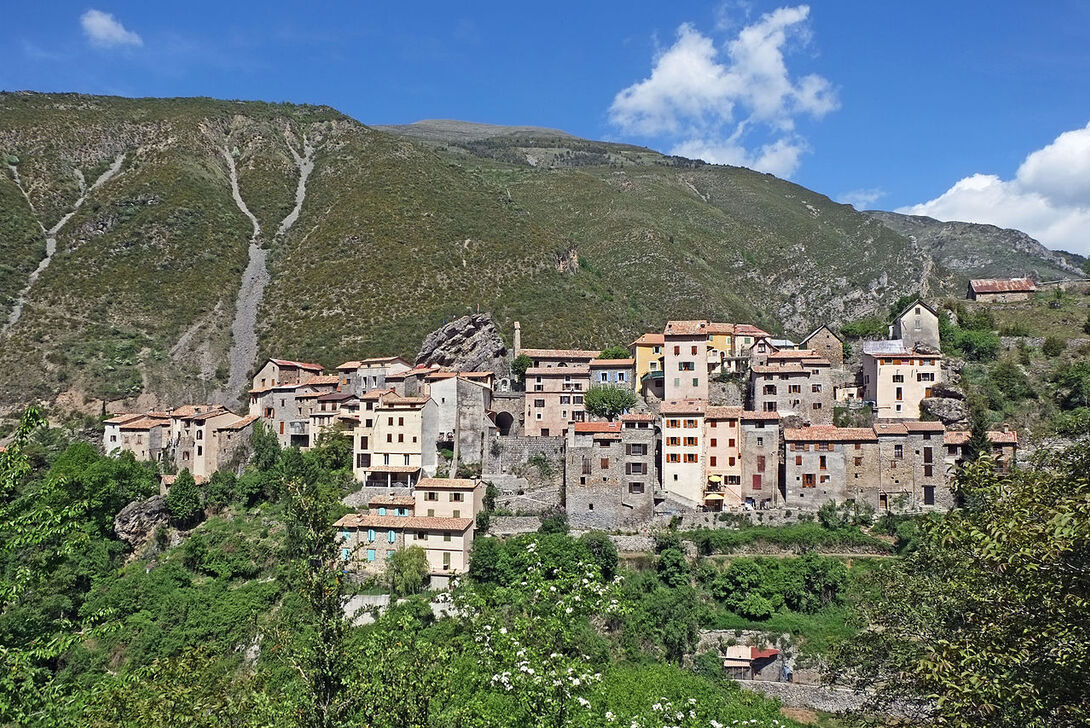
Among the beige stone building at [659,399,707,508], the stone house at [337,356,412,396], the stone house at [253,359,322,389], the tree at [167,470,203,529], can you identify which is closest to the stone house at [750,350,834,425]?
the beige stone building at [659,399,707,508]

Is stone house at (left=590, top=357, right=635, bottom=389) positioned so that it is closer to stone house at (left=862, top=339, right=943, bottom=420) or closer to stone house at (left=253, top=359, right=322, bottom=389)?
stone house at (left=862, top=339, right=943, bottom=420)

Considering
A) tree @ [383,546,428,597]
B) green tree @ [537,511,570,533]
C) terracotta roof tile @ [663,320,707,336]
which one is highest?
terracotta roof tile @ [663,320,707,336]

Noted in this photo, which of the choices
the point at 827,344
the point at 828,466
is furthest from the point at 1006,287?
the point at 828,466

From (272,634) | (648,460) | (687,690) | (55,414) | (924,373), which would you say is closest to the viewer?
(272,634)

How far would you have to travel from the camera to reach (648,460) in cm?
4856

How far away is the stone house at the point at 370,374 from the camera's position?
205ft

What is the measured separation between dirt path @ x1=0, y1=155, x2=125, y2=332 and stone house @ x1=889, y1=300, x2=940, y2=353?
9546cm

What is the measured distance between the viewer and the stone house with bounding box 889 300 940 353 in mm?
63562

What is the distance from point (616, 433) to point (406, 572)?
16513 mm

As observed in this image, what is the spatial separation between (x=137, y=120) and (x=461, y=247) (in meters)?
70.0

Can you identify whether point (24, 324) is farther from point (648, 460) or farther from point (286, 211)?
point (648, 460)

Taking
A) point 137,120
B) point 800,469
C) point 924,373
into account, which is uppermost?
point 137,120

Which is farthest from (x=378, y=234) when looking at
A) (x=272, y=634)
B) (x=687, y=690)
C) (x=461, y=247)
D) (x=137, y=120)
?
(x=272, y=634)

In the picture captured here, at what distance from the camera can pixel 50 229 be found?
333ft
